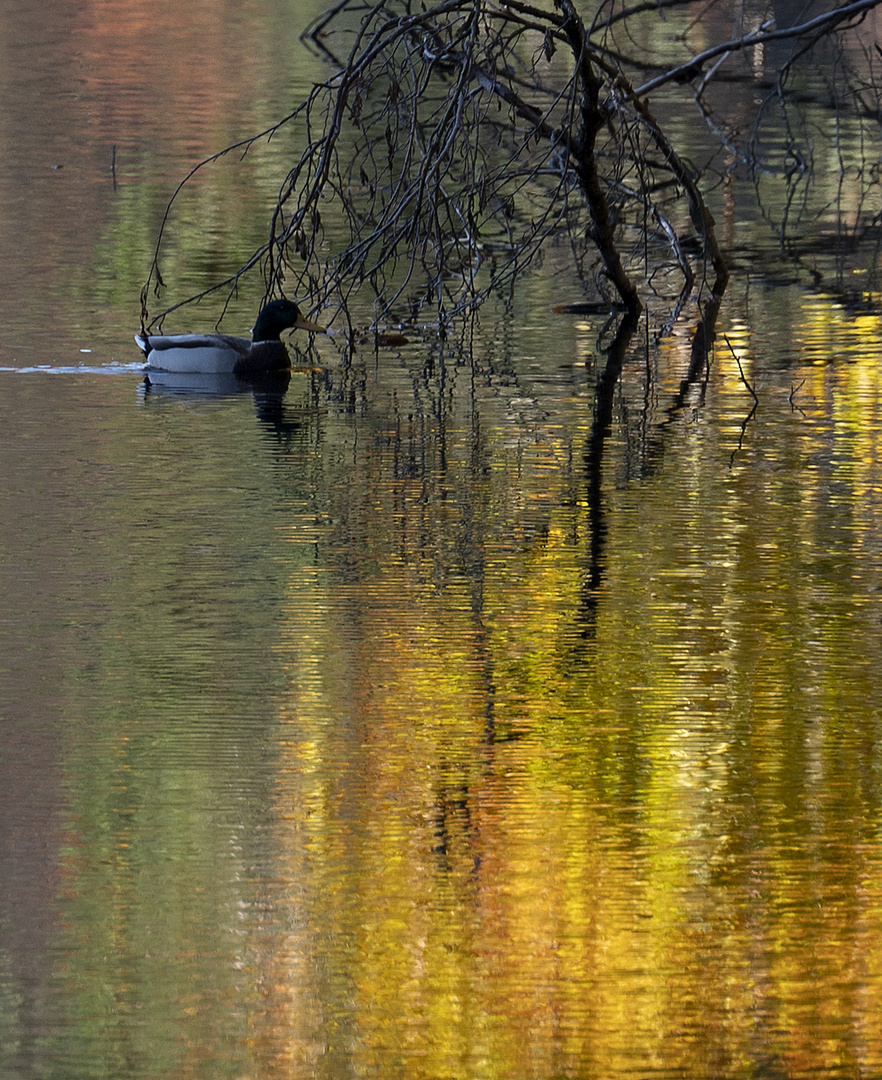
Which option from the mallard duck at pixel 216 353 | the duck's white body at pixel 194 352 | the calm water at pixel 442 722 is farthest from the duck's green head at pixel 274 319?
the calm water at pixel 442 722

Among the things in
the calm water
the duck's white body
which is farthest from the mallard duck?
the calm water

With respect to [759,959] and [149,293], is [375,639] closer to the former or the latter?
[759,959]

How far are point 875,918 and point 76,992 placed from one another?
169 centimetres

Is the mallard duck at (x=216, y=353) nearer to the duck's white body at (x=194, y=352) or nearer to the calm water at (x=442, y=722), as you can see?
the duck's white body at (x=194, y=352)

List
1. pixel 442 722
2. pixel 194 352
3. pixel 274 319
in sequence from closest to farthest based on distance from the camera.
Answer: pixel 442 722 < pixel 194 352 < pixel 274 319

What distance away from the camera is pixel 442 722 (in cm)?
573

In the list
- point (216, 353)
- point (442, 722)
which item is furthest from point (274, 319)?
point (442, 722)

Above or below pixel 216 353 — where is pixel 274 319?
above

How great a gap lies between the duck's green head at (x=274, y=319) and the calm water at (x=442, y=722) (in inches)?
Result: 12.0

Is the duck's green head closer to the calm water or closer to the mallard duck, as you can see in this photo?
the mallard duck

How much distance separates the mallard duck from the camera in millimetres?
Result: 10781

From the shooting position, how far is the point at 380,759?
545cm

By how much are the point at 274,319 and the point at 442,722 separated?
18.6 ft

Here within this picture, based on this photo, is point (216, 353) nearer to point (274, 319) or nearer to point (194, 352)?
point (194, 352)
